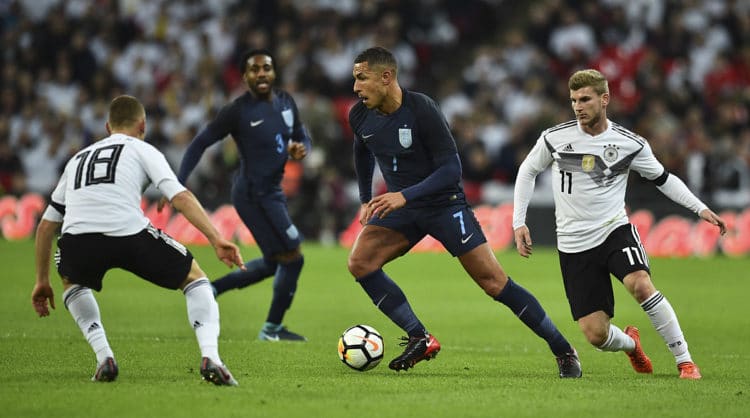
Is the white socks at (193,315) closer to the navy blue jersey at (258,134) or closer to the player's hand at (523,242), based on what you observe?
the player's hand at (523,242)

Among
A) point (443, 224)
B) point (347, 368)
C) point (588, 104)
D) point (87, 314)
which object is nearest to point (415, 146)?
point (443, 224)

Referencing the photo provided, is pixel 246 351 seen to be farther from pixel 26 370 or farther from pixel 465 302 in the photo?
pixel 465 302

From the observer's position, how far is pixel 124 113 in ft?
26.0

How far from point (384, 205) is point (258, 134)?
11.2 ft

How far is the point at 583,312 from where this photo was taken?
890 centimetres

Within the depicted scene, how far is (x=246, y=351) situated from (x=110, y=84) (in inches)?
699

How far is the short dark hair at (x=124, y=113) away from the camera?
791cm

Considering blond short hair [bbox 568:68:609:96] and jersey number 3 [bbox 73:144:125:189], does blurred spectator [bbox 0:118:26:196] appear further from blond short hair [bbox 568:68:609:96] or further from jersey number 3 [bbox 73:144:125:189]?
blond short hair [bbox 568:68:609:96]

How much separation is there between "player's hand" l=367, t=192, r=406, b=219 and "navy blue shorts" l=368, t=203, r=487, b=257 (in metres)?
0.60

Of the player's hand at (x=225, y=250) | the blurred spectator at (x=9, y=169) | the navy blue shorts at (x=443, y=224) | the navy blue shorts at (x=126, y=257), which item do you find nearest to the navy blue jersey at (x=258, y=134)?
the navy blue shorts at (x=443, y=224)

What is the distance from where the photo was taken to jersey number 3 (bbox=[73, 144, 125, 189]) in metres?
7.69

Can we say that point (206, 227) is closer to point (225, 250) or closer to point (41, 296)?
point (225, 250)

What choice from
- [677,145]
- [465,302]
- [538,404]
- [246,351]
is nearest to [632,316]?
[465,302]

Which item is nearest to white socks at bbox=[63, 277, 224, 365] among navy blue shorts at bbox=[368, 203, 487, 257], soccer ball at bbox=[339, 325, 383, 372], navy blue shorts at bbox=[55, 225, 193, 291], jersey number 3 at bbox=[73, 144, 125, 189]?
navy blue shorts at bbox=[55, 225, 193, 291]
